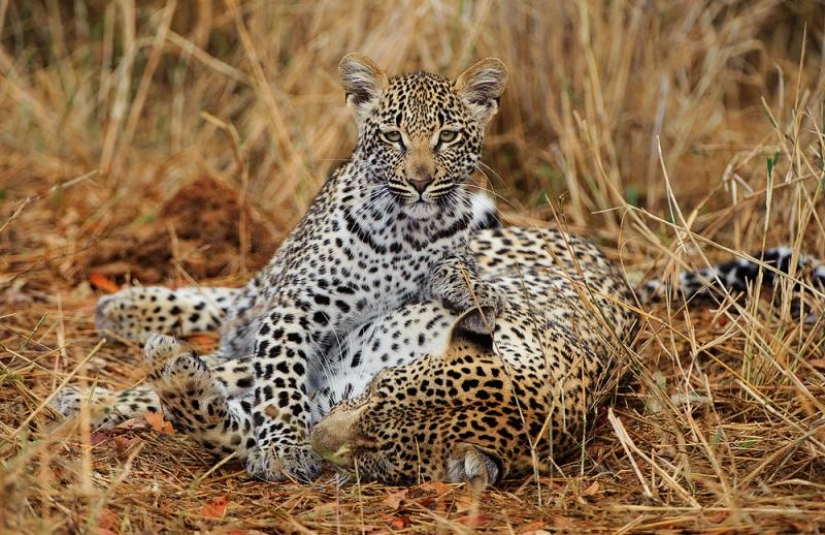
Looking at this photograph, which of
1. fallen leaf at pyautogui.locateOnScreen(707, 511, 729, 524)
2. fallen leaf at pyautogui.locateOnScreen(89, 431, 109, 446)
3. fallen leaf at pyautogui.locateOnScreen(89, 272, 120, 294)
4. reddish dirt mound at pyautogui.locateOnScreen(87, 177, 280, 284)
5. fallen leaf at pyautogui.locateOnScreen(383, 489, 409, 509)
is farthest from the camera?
reddish dirt mound at pyautogui.locateOnScreen(87, 177, 280, 284)

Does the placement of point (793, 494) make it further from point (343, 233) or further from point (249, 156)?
point (249, 156)

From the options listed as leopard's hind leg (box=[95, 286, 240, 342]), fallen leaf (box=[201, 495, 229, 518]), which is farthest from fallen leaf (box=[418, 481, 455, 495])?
leopard's hind leg (box=[95, 286, 240, 342])

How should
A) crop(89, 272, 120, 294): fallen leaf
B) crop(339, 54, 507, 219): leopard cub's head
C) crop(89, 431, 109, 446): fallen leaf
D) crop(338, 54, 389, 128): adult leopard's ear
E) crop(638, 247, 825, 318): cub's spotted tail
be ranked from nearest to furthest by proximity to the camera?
1. crop(89, 431, 109, 446): fallen leaf
2. crop(339, 54, 507, 219): leopard cub's head
3. crop(338, 54, 389, 128): adult leopard's ear
4. crop(638, 247, 825, 318): cub's spotted tail
5. crop(89, 272, 120, 294): fallen leaf

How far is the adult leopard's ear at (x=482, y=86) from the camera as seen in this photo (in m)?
6.29

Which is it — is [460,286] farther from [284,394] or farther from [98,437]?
[98,437]

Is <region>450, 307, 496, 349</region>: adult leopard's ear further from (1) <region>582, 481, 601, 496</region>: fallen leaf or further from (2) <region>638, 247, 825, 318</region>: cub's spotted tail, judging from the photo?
(2) <region>638, 247, 825, 318</region>: cub's spotted tail

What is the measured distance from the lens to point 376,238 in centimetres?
620

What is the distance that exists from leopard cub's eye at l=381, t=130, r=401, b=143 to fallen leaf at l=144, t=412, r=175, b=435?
1863 mm

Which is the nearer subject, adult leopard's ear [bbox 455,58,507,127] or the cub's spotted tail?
adult leopard's ear [bbox 455,58,507,127]

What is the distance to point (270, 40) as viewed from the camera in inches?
417

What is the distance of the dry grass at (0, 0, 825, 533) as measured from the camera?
183 inches

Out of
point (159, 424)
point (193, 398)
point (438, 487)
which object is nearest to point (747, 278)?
point (438, 487)

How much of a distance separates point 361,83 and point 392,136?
1.68 feet

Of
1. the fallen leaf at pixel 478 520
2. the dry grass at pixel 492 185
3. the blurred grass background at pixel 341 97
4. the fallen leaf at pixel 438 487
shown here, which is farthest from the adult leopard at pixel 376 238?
the blurred grass background at pixel 341 97
